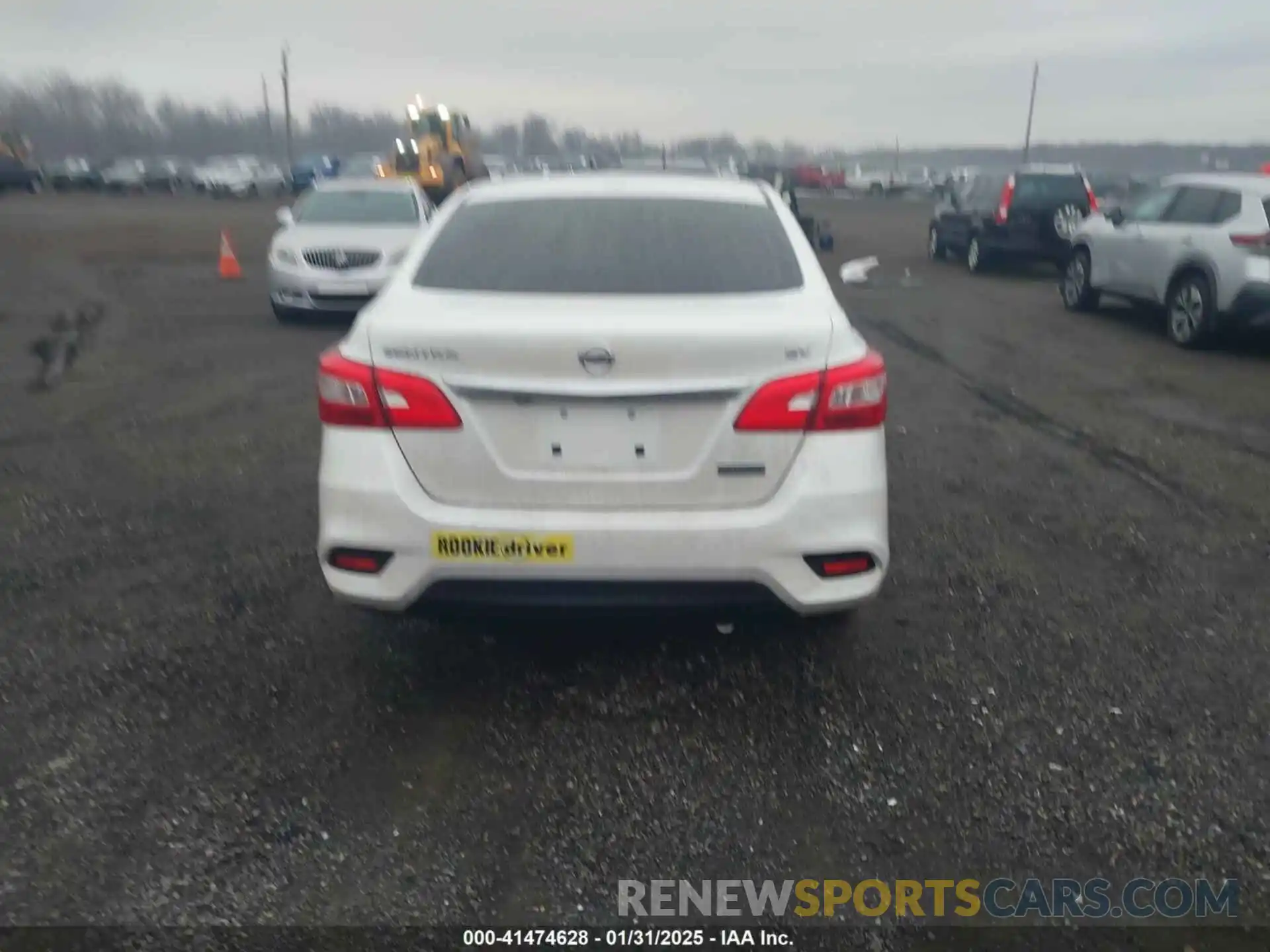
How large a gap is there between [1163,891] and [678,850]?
127 centimetres

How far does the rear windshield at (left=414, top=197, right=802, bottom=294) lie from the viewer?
3.95 m

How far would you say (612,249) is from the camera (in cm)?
418

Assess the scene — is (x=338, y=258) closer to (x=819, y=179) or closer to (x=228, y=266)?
(x=228, y=266)

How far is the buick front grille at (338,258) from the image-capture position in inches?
485

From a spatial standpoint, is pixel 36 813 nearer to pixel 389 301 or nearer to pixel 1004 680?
pixel 389 301

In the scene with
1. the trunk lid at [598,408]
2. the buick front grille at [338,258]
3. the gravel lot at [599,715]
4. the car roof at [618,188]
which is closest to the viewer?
the gravel lot at [599,715]

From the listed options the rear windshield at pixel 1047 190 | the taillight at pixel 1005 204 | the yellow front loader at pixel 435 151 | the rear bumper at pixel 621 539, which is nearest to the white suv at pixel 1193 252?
the taillight at pixel 1005 204

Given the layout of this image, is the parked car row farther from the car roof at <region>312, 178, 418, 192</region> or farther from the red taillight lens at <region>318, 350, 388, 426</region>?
the red taillight lens at <region>318, 350, 388, 426</region>

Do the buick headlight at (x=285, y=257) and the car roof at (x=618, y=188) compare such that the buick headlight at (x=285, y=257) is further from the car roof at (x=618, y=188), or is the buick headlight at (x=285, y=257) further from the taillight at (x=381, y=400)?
the taillight at (x=381, y=400)

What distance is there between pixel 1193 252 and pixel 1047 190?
749 centimetres

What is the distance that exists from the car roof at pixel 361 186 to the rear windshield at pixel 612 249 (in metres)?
10.2

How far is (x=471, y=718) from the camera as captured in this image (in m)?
3.89

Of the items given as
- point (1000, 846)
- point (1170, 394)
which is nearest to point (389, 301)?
point (1000, 846)

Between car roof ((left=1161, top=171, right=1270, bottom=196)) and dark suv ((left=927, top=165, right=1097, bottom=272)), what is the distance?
5401 mm
